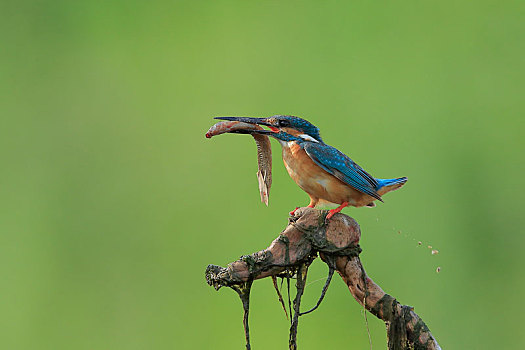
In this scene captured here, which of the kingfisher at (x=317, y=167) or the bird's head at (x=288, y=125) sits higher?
the bird's head at (x=288, y=125)

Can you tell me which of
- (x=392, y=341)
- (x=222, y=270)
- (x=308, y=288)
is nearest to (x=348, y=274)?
(x=392, y=341)

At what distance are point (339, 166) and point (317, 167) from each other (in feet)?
0.20

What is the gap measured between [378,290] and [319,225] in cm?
24

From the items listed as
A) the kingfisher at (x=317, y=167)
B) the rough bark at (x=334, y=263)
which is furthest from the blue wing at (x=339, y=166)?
the rough bark at (x=334, y=263)

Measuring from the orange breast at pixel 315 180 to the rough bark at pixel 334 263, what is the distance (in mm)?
72

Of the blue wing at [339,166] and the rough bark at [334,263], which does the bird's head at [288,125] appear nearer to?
the blue wing at [339,166]

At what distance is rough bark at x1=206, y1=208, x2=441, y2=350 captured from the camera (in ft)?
4.86

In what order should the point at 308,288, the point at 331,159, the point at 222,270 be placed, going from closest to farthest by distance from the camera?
the point at 222,270 < the point at 331,159 < the point at 308,288

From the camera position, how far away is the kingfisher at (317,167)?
158 centimetres

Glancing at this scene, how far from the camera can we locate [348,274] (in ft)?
5.09

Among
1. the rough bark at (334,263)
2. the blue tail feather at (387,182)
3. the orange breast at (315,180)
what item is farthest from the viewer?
the blue tail feather at (387,182)

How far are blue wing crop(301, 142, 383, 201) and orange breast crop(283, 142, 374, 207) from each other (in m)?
0.02

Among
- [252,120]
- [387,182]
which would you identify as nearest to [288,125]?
[252,120]

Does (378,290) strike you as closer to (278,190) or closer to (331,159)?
(331,159)
